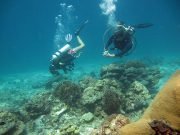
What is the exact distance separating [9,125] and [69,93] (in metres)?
3.38

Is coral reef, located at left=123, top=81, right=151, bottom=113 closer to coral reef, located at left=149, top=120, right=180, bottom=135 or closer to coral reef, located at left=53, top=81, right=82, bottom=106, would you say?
coral reef, located at left=53, top=81, right=82, bottom=106

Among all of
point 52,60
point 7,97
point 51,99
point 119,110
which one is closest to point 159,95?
point 119,110

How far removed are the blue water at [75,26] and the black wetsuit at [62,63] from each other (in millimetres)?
37004

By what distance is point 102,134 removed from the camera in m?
6.59

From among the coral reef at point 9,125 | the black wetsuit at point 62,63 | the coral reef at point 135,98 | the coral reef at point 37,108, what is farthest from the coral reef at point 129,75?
the coral reef at point 9,125

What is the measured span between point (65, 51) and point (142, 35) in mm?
135773

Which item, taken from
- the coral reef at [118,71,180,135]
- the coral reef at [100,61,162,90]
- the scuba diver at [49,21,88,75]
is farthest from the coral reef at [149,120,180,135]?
the scuba diver at [49,21,88,75]

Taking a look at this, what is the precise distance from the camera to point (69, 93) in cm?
1152

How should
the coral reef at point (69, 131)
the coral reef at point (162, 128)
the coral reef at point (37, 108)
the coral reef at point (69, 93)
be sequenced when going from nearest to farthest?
the coral reef at point (162, 128)
the coral reef at point (69, 131)
the coral reef at point (37, 108)
the coral reef at point (69, 93)

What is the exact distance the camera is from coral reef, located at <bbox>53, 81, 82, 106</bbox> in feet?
36.8

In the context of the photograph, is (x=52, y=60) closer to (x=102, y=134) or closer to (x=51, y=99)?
(x=51, y=99)

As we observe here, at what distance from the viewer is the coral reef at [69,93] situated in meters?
11.2

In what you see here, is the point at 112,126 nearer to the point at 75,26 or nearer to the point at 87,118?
the point at 87,118

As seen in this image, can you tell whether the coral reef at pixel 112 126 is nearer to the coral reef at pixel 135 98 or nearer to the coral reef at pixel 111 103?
the coral reef at pixel 111 103
